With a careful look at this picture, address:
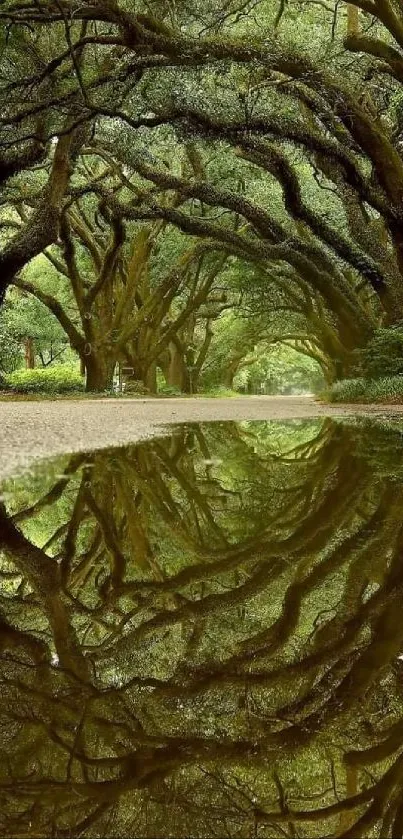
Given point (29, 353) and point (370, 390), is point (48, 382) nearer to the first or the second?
point (370, 390)

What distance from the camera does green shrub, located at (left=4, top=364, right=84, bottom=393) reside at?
942 inches

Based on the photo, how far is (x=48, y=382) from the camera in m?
25.2

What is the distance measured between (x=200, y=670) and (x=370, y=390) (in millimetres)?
15840

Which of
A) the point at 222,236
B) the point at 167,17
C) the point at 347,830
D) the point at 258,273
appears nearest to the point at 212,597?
the point at 347,830

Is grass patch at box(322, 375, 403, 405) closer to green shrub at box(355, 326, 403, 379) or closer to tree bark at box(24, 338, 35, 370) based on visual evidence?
green shrub at box(355, 326, 403, 379)

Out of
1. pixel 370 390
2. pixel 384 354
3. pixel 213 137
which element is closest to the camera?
pixel 213 137

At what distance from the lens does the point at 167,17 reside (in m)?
15.8

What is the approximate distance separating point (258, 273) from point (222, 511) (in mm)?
22890

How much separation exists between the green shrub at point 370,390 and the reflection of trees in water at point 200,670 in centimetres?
1283

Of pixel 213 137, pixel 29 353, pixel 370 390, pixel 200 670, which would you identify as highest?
pixel 213 137

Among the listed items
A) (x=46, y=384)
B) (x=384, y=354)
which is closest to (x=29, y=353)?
(x=46, y=384)

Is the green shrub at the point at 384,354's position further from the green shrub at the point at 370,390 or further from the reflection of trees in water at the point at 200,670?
the reflection of trees in water at the point at 200,670

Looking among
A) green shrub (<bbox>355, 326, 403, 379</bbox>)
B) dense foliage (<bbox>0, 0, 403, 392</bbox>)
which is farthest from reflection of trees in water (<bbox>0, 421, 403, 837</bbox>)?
green shrub (<bbox>355, 326, 403, 379</bbox>)

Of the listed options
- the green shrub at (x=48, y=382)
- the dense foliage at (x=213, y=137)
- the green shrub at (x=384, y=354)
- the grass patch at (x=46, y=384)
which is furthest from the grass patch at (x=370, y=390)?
the green shrub at (x=48, y=382)
